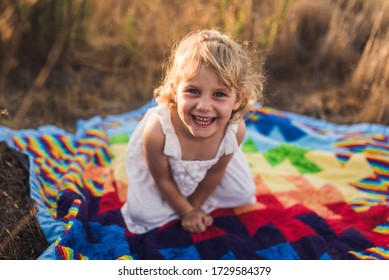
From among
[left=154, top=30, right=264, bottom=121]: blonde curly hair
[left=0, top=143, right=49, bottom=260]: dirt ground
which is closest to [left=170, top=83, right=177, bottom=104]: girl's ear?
[left=154, top=30, right=264, bottom=121]: blonde curly hair

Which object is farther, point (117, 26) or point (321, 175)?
point (117, 26)

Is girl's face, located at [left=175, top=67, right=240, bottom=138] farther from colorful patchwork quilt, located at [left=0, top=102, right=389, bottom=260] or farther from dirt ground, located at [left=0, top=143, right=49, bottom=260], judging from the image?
dirt ground, located at [left=0, top=143, right=49, bottom=260]

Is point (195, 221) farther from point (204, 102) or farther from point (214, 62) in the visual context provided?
point (214, 62)

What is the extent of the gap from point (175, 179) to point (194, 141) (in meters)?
0.19

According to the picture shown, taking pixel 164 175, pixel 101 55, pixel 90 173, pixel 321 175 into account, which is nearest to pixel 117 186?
pixel 90 173

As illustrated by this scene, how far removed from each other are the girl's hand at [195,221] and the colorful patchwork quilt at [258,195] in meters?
0.03

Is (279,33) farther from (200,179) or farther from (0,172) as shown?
(0,172)

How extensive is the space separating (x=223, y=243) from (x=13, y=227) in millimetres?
797

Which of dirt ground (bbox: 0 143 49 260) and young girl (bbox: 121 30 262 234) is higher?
young girl (bbox: 121 30 262 234)

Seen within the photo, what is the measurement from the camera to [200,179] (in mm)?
1810

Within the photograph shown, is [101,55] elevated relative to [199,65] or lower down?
lower down

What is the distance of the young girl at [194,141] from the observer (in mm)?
1491

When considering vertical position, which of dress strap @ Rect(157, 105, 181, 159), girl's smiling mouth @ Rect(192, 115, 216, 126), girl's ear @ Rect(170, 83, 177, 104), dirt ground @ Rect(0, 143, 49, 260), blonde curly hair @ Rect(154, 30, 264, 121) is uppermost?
blonde curly hair @ Rect(154, 30, 264, 121)

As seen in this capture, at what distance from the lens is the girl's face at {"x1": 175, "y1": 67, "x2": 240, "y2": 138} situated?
1.47m
